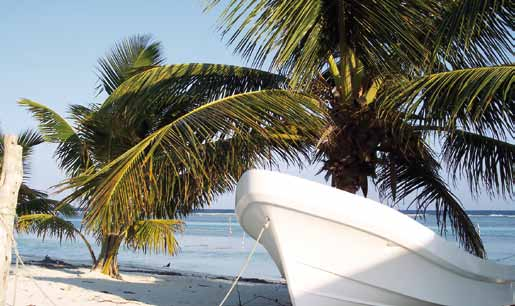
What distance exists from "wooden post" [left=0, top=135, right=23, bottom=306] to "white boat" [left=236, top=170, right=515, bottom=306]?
7.03 ft

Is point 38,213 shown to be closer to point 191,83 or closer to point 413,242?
point 191,83

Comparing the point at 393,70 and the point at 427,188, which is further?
the point at 427,188

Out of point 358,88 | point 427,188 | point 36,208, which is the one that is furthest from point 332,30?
point 36,208

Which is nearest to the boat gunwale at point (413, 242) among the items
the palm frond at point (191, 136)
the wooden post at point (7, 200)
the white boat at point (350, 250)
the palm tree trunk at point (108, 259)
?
the white boat at point (350, 250)

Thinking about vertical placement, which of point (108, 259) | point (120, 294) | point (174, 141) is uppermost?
point (174, 141)

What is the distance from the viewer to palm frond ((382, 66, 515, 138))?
18.1ft

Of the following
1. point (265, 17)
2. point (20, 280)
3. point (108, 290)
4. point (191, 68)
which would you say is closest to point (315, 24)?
point (265, 17)

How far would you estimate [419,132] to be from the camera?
7141mm

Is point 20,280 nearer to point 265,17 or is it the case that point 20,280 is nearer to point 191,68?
point 191,68

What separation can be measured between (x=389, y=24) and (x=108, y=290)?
549 cm

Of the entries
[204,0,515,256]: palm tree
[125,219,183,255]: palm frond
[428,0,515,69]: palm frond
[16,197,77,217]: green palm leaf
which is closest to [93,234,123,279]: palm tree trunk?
[125,219,183,255]: palm frond

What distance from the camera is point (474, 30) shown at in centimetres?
618

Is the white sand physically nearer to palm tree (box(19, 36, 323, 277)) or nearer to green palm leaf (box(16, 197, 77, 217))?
palm tree (box(19, 36, 323, 277))

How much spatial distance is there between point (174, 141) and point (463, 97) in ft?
9.96
